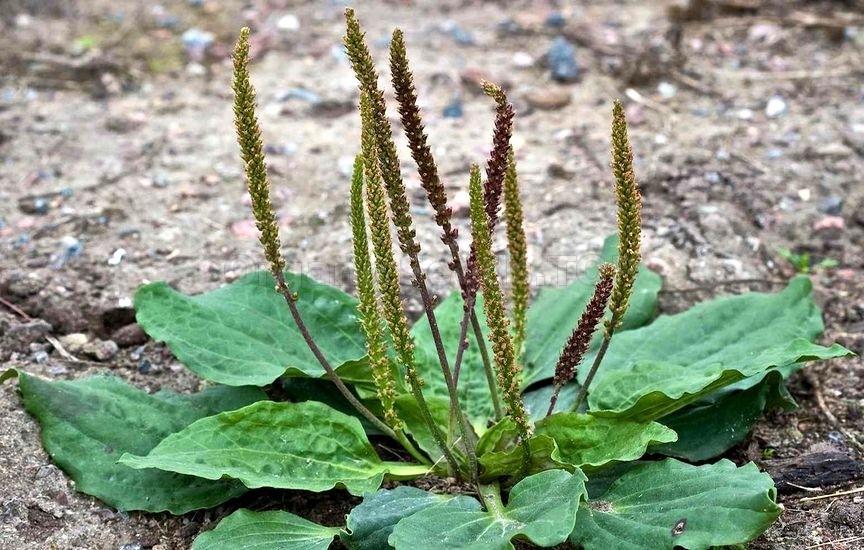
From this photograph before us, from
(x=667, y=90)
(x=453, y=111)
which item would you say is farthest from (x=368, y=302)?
(x=667, y=90)

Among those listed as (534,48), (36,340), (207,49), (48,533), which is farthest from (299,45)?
(48,533)

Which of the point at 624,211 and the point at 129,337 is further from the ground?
the point at 624,211

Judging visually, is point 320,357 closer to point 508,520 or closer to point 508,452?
point 508,452

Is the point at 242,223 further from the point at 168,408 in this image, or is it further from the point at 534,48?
the point at 534,48

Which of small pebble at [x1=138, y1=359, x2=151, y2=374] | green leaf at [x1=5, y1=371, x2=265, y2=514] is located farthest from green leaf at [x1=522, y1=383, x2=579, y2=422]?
small pebble at [x1=138, y1=359, x2=151, y2=374]

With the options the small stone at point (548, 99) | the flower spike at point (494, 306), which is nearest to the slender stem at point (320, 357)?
the flower spike at point (494, 306)

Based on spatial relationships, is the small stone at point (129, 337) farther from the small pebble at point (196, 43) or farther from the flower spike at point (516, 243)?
the small pebble at point (196, 43)
